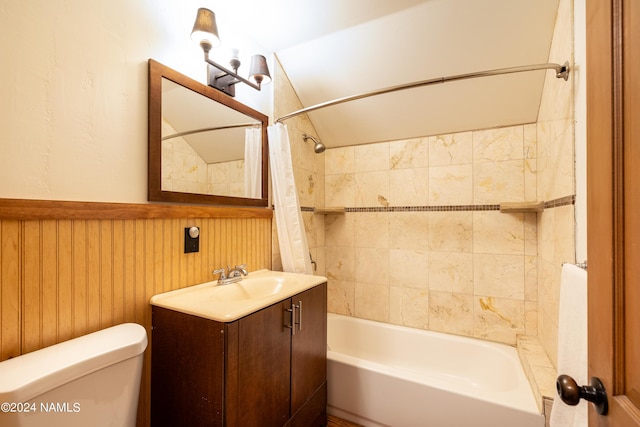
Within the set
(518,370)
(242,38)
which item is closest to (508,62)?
(242,38)

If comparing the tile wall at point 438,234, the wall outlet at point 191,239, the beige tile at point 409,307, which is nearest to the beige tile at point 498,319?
the tile wall at point 438,234

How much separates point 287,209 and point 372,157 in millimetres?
1004

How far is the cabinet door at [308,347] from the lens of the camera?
1.30 meters

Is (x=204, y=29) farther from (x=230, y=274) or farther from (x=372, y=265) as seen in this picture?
(x=372, y=265)

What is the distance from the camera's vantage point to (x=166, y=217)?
1.25 m

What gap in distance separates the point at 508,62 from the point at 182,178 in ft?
6.65

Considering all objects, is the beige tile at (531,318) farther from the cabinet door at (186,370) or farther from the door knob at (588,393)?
the cabinet door at (186,370)

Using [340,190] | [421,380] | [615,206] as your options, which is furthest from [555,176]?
[340,190]

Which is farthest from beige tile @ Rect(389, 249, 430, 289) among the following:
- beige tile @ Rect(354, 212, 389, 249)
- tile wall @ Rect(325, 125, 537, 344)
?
beige tile @ Rect(354, 212, 389, 249)

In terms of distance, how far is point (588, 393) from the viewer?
1.63 feet

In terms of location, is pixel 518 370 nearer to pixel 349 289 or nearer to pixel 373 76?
pixel 349 289

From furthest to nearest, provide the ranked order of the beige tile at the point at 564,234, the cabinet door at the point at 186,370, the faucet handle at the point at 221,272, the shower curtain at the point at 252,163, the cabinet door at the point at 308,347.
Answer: the shower curtain at the point at 252,163
the faucet handle at the point at 221,272
the cabinet door at the point at 308,347
the beige tile at the point at 564,234
the cabinet door at the point at 186,370

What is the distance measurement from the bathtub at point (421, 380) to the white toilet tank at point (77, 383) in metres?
1.16

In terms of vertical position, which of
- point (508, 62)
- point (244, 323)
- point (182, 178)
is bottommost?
point (244, 323)
